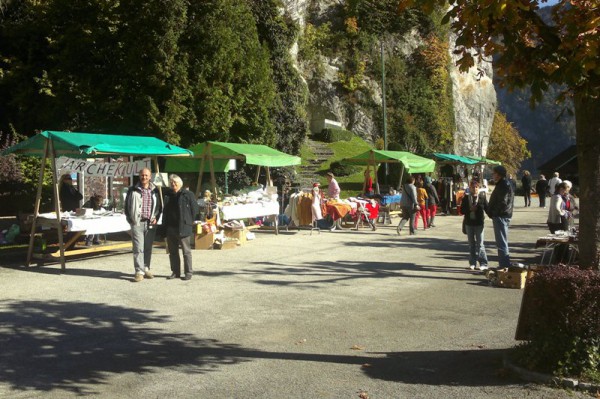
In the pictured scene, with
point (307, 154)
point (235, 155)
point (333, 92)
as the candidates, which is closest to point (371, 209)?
point (235, 155)

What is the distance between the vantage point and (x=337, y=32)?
49.1 metres

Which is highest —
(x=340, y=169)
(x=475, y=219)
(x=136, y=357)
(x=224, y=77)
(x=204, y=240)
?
(x=224, y=77)

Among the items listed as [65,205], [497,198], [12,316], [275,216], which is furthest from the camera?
[275,216]

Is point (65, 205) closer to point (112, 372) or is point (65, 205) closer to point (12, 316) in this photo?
point (12, 316)

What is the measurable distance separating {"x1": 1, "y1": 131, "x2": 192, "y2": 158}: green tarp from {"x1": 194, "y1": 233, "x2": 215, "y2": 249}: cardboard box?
2.03 m

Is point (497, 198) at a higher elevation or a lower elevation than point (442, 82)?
lower

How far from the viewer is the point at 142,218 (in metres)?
11.9

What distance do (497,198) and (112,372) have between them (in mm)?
7697

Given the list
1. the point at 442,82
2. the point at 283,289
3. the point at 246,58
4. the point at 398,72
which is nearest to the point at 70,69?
the point at 246,58

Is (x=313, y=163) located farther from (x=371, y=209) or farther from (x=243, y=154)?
(x=243, y=154)

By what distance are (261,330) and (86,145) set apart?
6.64m

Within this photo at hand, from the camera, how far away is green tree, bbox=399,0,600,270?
5660 mm

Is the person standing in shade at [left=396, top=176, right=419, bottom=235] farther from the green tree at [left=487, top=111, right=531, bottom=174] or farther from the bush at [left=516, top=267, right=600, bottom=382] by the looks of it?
the green tree at [left=487, top=111, right=531, bottom=174]

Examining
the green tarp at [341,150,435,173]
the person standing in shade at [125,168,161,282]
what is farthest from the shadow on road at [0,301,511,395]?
the green tarp at [341,150,435,173]
